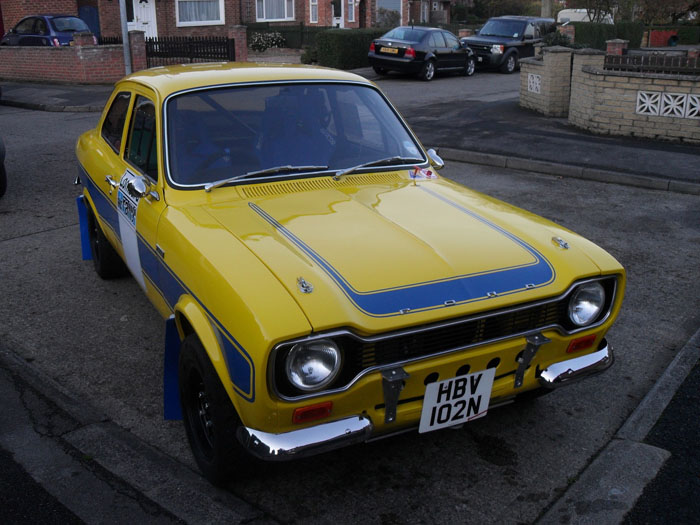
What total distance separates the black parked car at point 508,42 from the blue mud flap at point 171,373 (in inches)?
891

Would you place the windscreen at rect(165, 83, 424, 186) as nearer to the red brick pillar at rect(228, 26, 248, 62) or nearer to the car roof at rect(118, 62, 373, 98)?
the car roof at rect(118, 62, 373, 98)

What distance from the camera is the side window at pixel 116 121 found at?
5168 mm

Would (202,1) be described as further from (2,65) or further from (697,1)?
(697,1)

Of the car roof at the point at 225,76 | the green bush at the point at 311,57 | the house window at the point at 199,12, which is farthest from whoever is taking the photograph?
the house window at the point at 199,12

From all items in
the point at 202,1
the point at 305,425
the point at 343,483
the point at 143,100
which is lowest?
the point at 343,483

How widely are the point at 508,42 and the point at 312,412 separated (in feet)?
78.9

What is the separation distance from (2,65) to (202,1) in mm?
11643

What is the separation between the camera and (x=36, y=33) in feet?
71.8

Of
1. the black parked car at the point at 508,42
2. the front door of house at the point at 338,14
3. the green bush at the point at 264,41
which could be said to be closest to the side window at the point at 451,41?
the black parked car at the point at 508,42

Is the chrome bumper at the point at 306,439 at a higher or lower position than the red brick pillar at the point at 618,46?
lower

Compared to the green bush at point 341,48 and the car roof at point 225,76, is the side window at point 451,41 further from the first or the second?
the car roof at point 225,76

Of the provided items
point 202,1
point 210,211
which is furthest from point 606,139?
point 202,1

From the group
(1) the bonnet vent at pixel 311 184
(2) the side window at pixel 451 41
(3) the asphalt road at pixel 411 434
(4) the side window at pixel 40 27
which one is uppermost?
(4) the side window at pixel 40 27

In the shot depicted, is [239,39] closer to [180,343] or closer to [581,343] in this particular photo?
[180,343]
